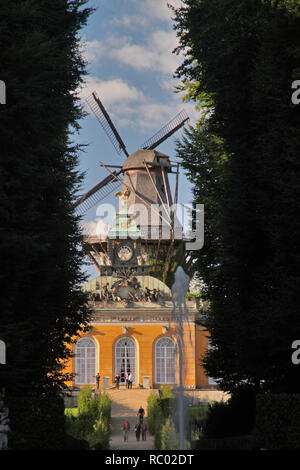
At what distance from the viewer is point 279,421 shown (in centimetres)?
1512

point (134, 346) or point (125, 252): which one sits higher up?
point (125, 252)

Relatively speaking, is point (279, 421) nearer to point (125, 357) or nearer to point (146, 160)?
point (125, 357)

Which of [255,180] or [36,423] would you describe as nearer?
[36,423]

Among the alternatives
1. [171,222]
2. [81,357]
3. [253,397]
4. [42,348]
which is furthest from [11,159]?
[171,222]

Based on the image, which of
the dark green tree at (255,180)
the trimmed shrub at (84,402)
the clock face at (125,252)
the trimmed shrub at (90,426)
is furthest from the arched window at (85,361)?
the dark green tree at (255,180)

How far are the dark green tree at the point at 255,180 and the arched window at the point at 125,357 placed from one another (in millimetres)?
19301

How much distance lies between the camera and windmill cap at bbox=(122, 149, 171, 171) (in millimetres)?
53188

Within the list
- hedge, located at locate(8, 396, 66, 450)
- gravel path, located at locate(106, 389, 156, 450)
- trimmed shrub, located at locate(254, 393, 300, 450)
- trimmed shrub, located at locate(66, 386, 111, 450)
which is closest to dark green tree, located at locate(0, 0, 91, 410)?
hedge, located at locate(8, 396, 66, 450)

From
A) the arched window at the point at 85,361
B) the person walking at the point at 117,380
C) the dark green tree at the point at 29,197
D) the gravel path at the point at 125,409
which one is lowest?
the gravel path at the point at 125,409

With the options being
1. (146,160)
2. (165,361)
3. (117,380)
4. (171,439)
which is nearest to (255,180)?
(171,439)

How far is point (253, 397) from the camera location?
20312 mm

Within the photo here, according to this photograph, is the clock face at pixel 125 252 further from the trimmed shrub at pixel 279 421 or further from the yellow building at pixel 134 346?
the trimmed shrub at pixel 279 421

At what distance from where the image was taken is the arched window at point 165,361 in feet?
134

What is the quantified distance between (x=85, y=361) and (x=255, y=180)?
2502 centimetres
